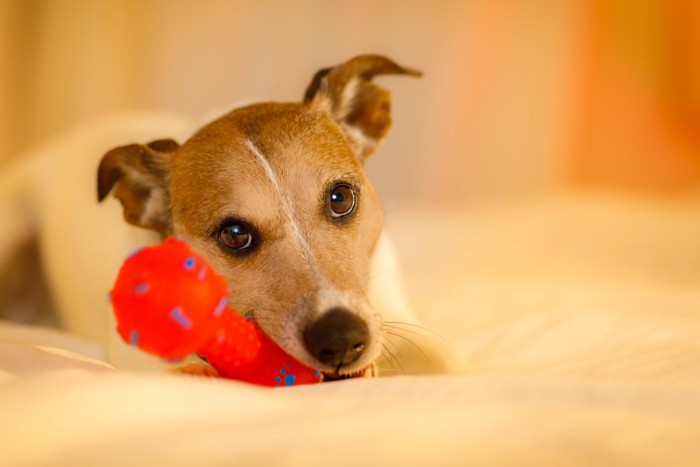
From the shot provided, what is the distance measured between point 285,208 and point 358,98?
77 cm

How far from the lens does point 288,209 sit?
1.92 metres

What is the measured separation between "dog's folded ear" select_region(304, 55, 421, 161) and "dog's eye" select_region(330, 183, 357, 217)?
432 mm

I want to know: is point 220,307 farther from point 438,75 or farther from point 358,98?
point 438,75

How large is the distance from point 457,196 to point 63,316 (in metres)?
2.64

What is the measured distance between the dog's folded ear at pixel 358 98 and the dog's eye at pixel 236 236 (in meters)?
0.67

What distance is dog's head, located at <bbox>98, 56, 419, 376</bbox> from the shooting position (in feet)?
5.44

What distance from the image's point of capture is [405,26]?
4125 millimetres

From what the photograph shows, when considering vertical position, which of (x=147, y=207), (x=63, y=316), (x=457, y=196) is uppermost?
(x=147, y=207)

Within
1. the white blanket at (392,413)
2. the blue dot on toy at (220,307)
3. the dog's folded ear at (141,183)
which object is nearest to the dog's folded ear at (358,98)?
the dog's folded ear at (141,183)

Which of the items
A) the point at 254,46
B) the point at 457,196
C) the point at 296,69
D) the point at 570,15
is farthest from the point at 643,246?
the point at 254,46

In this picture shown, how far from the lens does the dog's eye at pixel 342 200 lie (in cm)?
203

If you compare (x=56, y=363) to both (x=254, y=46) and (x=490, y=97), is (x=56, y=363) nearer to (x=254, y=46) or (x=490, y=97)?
(x=254, y=46)

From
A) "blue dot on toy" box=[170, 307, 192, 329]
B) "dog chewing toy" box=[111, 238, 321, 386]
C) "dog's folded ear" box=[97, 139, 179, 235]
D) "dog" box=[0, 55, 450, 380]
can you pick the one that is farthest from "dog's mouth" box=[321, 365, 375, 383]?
"dog's folded ear" box=[97, 139, 179, 235]

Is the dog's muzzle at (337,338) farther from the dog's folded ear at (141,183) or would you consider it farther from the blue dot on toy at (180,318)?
the dog's folded ear at (141,183)
